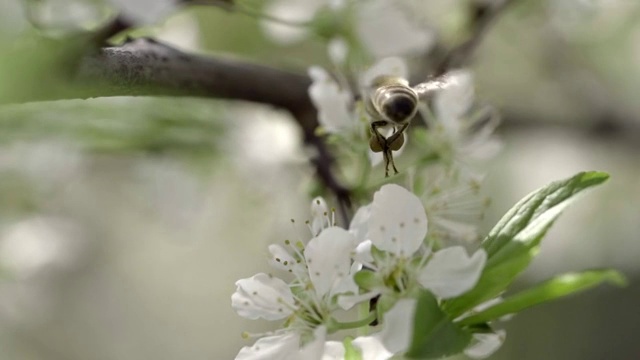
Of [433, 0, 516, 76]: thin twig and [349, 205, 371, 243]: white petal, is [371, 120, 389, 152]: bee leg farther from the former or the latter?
[433, 0, 516, 76]: thin twig

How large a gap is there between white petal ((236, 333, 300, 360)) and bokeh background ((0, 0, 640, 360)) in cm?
27

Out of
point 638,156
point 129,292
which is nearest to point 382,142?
point 638,156

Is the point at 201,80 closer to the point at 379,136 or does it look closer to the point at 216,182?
the point at 379,136

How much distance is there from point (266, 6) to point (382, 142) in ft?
2.18

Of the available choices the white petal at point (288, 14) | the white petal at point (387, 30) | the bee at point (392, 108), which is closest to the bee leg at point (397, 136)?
the bee at point (392, 108)

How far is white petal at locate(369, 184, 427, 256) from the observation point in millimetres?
705

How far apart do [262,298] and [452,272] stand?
0.16 meters

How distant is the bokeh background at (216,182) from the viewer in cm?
127

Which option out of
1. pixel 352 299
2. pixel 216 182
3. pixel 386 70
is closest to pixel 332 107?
pixel 386 70

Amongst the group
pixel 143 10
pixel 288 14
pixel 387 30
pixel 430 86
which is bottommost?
pixel 430 86

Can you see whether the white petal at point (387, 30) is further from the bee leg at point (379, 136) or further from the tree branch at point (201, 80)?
the bee leg at point (379, 136)

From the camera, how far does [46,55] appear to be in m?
0.60

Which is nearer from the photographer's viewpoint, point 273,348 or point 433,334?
point 433,334

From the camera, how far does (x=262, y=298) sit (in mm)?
757
